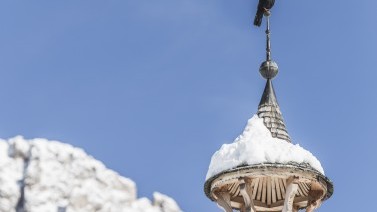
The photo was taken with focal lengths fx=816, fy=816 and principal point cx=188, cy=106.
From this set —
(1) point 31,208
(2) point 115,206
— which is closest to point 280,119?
(1) point 31,208

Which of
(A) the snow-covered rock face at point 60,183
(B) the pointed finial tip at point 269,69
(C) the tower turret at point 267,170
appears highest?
(A) the snow-covered rock face at point 60,183

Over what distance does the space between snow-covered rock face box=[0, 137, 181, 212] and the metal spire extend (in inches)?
4501

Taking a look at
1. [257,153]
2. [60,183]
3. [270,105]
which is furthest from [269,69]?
[60,183]

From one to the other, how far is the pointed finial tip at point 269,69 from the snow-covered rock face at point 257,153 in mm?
772

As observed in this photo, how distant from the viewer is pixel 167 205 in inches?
5226

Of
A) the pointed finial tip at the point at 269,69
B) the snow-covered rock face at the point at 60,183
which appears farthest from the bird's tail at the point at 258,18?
the snow-covered rock face at the point at 60,183

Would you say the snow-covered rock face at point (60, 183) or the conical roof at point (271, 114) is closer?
the conical roof at point (271, 114)

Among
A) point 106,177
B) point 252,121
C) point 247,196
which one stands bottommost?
point 247,196

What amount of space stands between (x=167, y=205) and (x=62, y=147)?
833 inches

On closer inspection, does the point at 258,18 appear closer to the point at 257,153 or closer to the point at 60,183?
the point at 257,153

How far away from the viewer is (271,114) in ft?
31.5

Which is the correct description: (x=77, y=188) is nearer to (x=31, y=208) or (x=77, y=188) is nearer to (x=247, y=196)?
(x=31, y=208)

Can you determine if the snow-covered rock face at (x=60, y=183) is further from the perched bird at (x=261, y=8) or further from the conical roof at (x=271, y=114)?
the perched bird at (x=261, y=8)

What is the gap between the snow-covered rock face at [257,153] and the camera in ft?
29.0
